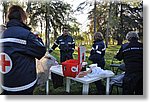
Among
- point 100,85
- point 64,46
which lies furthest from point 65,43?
point 100,85

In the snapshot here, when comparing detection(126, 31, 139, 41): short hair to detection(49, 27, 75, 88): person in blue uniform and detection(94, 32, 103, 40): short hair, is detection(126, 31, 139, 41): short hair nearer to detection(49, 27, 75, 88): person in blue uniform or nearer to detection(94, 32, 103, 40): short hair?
detection(94, 32, 103, 40): short hair

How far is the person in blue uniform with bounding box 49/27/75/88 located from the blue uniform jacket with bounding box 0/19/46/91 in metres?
0.20

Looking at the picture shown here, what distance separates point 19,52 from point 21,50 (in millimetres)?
20

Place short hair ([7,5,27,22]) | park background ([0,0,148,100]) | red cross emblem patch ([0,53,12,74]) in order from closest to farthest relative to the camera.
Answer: short hair ([7,5,27,22]), red cross emblem patch ([0,53,12,74]), park background ([0,0,148,100])

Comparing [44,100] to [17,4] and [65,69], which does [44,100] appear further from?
[17,4]

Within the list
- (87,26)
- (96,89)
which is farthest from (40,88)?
(87,26)

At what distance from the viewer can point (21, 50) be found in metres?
1.42

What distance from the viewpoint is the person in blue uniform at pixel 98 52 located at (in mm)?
1620

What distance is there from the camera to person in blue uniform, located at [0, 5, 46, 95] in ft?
4.57

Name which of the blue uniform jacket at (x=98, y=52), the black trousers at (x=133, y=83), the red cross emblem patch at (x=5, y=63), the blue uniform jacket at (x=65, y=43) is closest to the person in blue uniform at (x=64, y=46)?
the blue uniform jacket at (x=65, y=43)

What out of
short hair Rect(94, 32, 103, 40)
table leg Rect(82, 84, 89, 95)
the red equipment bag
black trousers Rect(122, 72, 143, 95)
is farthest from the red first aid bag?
black trousers Rect(122, 72, 143, 95)

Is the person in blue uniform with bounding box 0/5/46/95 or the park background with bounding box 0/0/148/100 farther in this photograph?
the park background with bounding box 0/0/148/100

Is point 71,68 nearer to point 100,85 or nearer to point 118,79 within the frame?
point 100,85

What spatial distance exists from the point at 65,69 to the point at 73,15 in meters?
0.40
